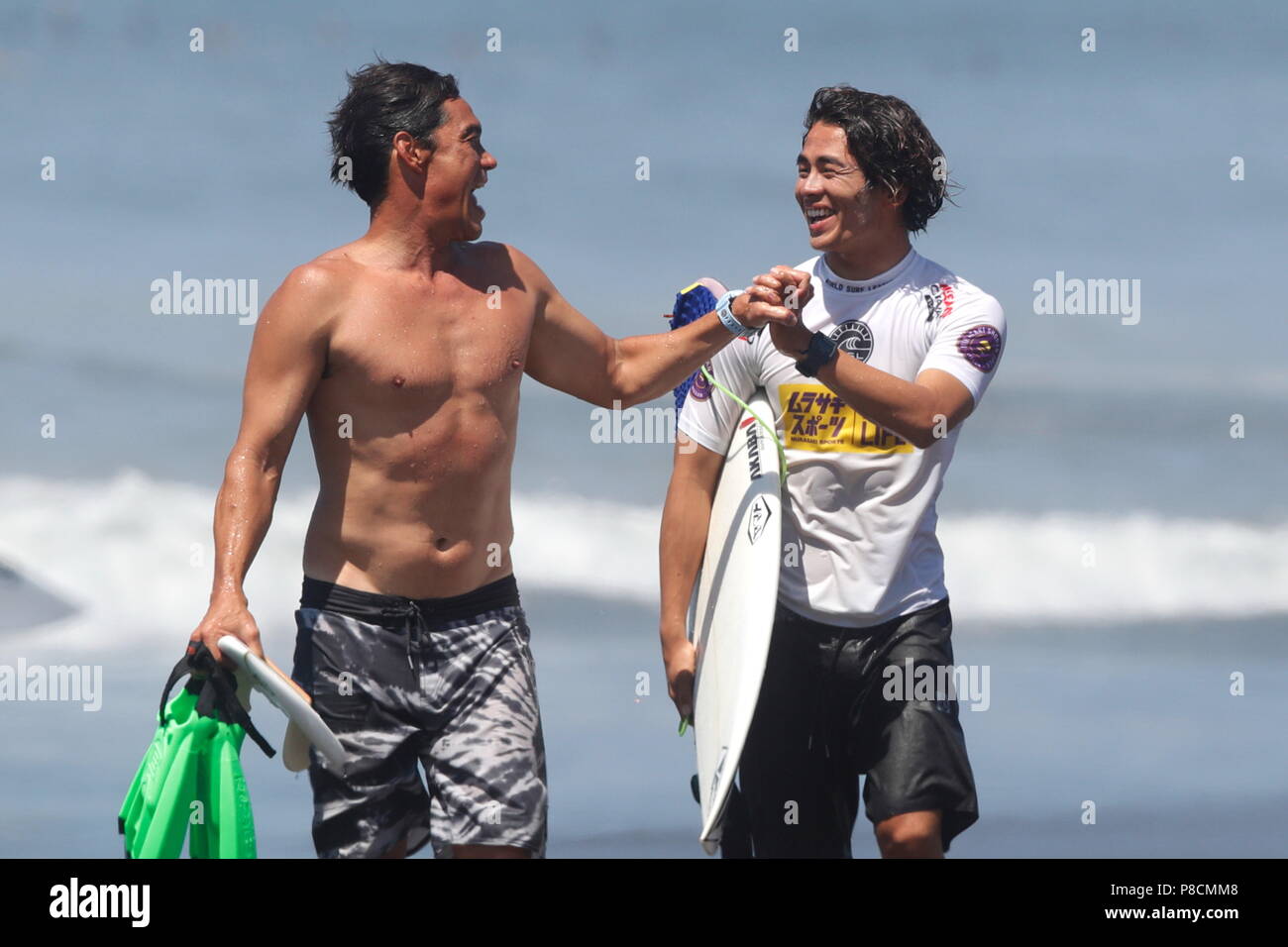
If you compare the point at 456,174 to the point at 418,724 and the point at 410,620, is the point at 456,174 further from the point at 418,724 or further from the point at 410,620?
the point at 418,724

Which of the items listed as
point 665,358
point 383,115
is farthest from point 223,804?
point 383,115

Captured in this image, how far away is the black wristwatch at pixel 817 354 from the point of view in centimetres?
600

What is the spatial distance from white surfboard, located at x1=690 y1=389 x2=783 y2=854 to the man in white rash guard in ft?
0.23

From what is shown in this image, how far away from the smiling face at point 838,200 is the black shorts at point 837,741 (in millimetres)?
1161

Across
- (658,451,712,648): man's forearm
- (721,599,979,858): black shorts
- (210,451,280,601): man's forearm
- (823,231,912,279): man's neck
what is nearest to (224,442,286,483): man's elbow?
(210,451,280,601): man's forearm

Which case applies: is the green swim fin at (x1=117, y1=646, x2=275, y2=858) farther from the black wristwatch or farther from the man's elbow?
the black wristwatch

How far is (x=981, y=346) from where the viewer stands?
6.29m

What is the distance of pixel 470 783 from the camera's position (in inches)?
228

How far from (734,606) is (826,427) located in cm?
61

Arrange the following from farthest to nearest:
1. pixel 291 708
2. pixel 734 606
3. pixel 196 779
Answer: pixel 734 606 → pixel 196 779 → pixel 291 708

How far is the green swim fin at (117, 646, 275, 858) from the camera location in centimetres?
552

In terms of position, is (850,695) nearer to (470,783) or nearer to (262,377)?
(470,783)

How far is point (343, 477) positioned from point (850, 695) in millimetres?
1679
